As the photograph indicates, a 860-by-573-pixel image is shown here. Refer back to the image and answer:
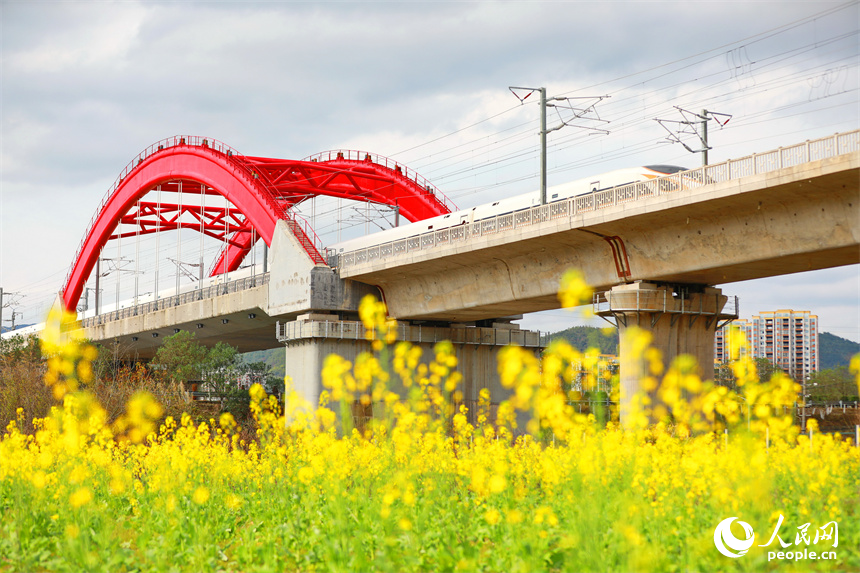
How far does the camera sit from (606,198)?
89.6ft

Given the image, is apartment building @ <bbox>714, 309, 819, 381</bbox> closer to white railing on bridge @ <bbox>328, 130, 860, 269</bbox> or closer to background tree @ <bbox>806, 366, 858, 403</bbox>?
background tree @ <bbox>806, 366, 858, 403</bbox>

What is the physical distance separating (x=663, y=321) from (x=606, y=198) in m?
4.95

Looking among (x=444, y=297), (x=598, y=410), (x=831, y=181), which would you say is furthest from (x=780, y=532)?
(x=444, y=297)

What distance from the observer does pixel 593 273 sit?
1172 inches

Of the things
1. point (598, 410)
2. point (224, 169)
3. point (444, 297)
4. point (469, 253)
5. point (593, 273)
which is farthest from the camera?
point (224, 169)

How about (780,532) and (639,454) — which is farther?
(639,454)

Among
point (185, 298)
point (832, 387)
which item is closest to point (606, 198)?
point (185, 298)

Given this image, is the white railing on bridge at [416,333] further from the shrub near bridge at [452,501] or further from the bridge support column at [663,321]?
the shrub near bridge at [452,501]

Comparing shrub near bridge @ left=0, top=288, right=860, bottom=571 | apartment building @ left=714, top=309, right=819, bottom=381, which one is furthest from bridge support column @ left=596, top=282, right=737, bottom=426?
apartment building @ left=714, top=309, right=819, bottom=381

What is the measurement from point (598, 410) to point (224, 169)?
1686 inches

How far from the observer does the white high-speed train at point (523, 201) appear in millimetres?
29203

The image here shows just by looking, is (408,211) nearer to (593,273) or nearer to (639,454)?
(593,273)

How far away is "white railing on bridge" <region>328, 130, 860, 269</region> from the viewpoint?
72.1ft

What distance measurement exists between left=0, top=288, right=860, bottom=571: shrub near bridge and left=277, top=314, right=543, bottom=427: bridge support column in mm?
23560
